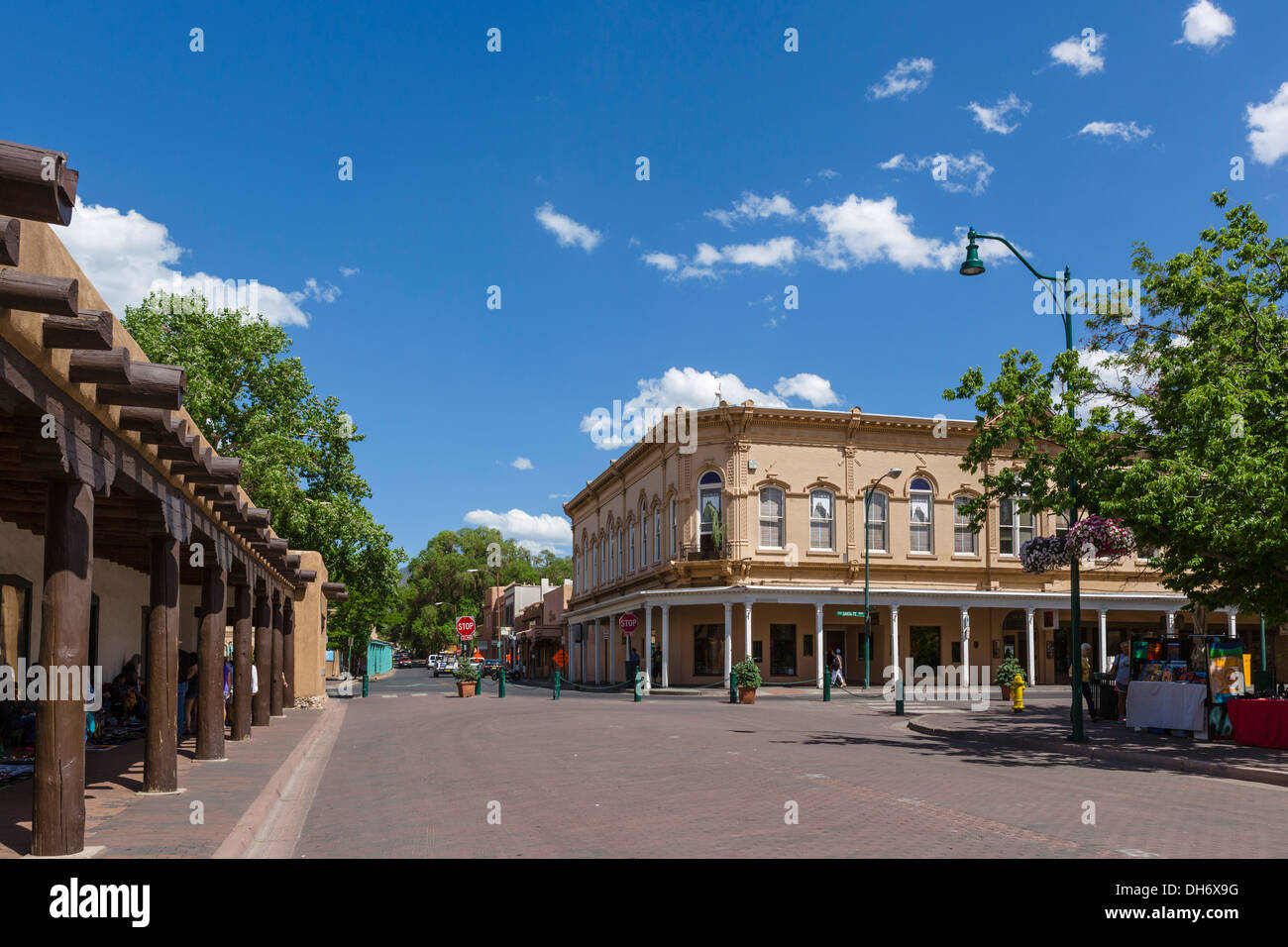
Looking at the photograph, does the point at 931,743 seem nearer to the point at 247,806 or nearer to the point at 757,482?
the point at 247,806

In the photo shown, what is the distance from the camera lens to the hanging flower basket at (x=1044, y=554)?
20.0 metres

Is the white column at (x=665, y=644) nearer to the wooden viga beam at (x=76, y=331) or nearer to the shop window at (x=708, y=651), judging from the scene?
the shop window at (x=708, y=651)

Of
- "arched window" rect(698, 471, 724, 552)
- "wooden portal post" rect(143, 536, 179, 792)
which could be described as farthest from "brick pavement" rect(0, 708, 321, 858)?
"arched window" rect(698, 471, 724, 552)

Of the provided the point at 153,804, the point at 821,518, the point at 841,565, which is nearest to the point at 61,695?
the point at 153,804

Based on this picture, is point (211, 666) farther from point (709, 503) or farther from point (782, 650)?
point (782, 650)

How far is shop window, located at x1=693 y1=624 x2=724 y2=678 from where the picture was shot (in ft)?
145

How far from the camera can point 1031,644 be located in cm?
4478

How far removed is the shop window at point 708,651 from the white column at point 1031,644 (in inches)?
502

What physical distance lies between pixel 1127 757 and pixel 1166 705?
3838 mm

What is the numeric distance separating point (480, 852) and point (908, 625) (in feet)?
128

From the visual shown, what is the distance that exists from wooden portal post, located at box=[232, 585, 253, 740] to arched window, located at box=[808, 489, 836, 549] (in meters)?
28.3

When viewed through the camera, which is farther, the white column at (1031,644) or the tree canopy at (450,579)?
the tree canopy at (450,579)

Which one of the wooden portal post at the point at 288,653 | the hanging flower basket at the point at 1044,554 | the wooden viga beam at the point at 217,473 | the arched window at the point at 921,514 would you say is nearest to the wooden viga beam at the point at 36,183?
the wooden viga beam at the point at 217,473
